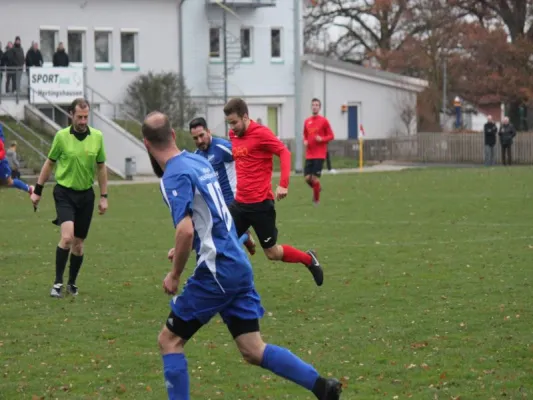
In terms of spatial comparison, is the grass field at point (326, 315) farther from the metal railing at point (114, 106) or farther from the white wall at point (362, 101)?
the white wall at point (362, 101)

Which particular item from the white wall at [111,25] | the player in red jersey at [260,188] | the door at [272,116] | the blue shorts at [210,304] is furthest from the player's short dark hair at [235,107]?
the door at [272,116]

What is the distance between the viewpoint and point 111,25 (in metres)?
51.5

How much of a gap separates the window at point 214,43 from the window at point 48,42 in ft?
27.3

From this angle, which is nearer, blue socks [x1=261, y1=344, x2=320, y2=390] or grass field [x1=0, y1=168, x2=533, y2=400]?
blue socks [x1=261, y1=344, x2=320, y2=390]

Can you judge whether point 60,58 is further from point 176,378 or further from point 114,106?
point 176,378

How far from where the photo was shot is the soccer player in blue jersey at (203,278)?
6785 millimetres

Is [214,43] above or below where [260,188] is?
above

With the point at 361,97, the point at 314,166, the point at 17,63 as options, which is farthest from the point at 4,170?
the point at 361,97

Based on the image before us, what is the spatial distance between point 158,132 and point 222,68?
162 feet

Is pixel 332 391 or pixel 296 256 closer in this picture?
pixel 332 391

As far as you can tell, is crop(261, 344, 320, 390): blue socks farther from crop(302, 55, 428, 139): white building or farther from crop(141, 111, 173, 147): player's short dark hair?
crop(302, 55, 428, 139): white building

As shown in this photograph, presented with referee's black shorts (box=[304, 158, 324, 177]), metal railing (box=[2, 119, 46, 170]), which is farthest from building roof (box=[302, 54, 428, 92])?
referee's black shorts (box=[304, 158, 324, 177])

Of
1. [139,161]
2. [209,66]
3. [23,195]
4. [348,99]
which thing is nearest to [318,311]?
[23,195]

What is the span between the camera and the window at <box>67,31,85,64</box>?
5075cm
